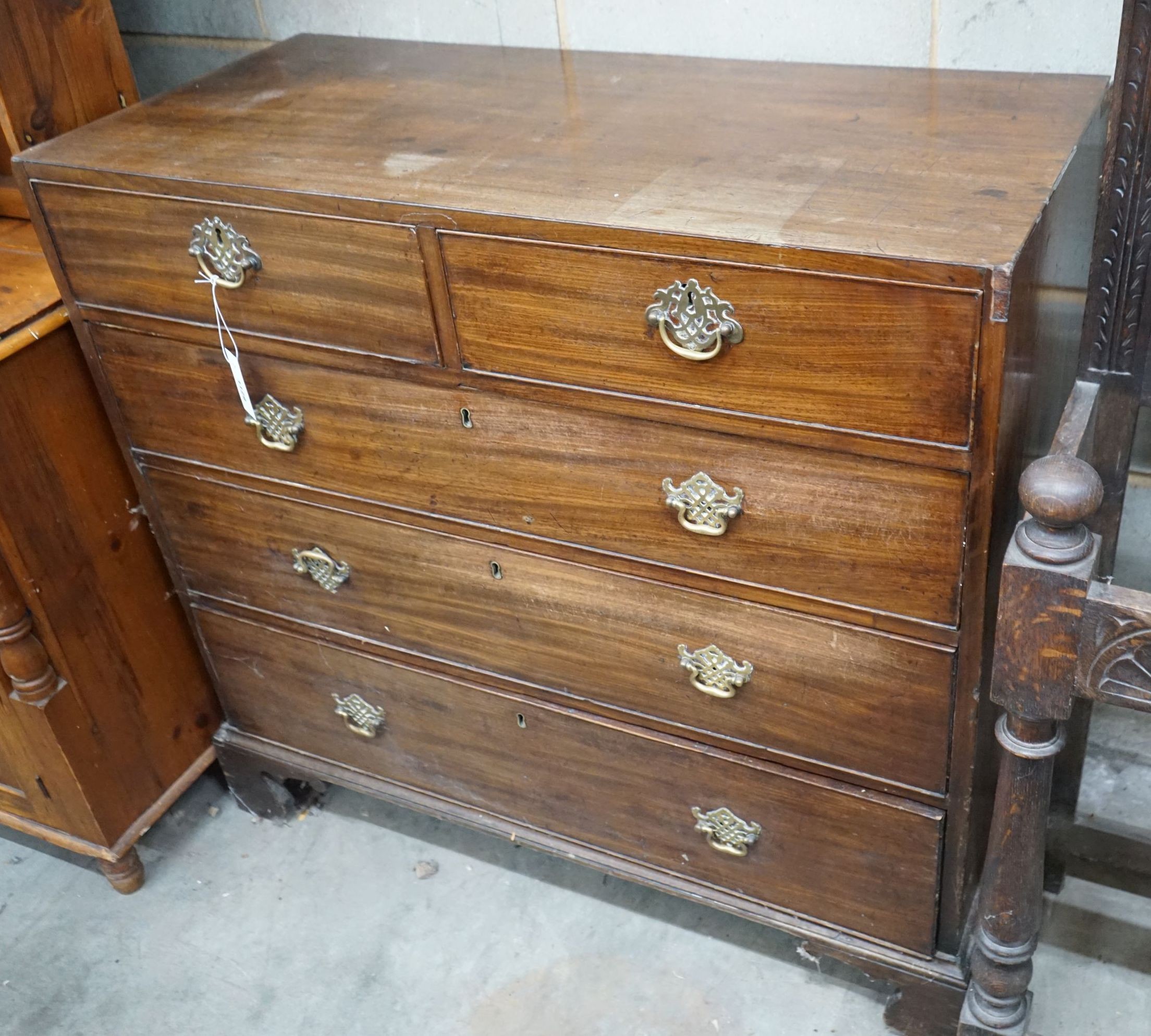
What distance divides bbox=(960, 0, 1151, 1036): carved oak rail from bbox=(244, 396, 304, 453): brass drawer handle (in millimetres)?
807

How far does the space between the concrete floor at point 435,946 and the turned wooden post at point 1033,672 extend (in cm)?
43

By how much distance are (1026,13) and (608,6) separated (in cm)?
51

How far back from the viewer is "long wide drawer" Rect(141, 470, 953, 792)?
4.17 ft

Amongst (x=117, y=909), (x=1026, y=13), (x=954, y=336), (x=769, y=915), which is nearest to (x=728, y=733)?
(x=769, y=915)

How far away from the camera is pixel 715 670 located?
135cm

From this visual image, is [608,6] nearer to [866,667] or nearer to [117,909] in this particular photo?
[866,667]

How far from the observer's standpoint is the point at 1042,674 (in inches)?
39.8

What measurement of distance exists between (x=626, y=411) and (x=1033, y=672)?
1.45ft

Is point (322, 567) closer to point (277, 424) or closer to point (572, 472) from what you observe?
point (277, 424)

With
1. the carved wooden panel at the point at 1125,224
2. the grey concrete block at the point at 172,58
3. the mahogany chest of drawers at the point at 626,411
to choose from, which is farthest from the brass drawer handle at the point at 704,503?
the grey concrete block at the point at 172,58

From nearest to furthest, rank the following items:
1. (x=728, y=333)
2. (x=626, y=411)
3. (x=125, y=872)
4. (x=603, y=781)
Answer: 1. (x=728, y=333)
2. (x=626, y=411)
3. (x=603, y=781)
4. (x=125, y=872)

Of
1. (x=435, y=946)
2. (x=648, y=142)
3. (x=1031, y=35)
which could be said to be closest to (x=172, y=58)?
(x=648, y=142)

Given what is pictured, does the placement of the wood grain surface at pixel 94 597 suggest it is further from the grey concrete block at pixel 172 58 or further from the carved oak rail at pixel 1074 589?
the carved oak rail at pixel 1074 589

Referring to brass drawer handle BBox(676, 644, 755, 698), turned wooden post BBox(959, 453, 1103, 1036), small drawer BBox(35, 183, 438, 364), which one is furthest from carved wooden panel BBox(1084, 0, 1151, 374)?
small drawer BBox(35, 183, 438, 364)
